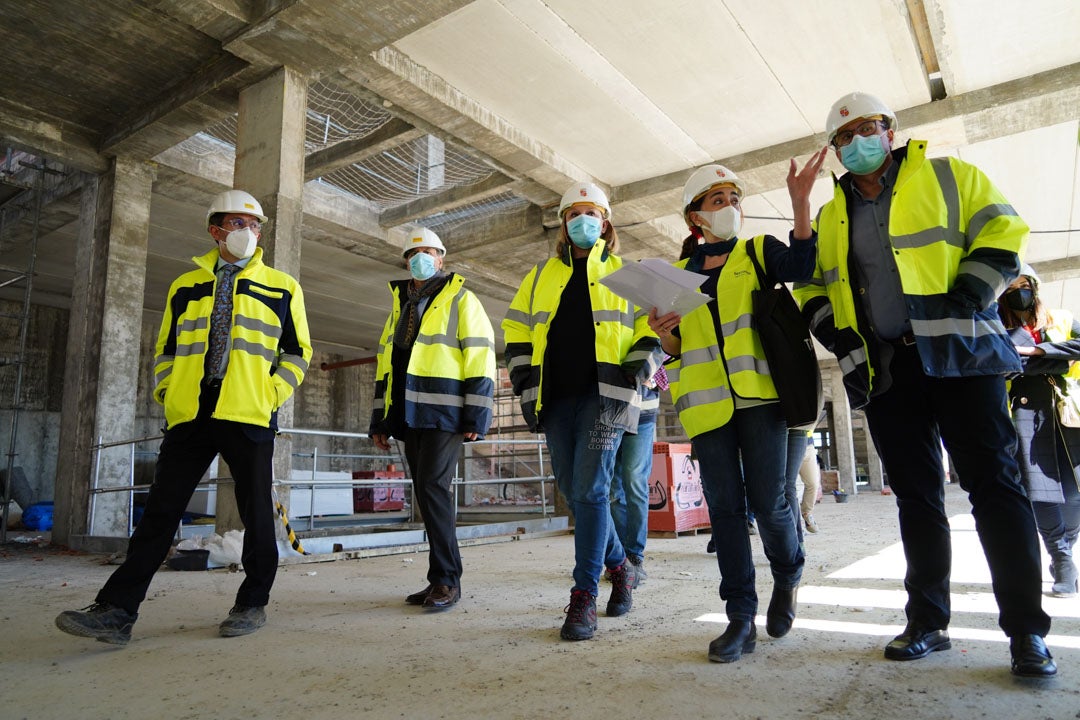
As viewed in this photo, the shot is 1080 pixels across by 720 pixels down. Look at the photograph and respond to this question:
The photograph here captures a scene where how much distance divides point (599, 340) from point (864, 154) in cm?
117

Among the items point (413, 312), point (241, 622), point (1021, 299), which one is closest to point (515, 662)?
point (241, 622)

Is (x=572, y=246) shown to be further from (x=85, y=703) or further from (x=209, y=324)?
(x=85, y=703)

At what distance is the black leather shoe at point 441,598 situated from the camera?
3.26 m

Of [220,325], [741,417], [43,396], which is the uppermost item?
[43,396]

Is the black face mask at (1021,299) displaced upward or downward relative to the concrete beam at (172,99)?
downward

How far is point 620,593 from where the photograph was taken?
311cm

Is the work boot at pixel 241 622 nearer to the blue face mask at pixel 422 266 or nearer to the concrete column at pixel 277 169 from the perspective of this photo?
the blue face mask at pixel 422 266

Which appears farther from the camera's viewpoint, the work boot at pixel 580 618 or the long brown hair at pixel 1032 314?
the long brown hair at pixel 1032 314

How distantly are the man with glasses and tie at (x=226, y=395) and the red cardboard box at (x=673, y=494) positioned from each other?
4.60m

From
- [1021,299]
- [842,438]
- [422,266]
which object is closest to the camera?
[1021,299]

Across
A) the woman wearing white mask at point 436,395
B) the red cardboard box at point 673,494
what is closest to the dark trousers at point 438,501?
the woman wearing white mask at point 436,395

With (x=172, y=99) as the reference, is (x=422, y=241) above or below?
below

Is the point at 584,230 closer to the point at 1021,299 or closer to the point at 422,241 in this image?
the point at 422,241

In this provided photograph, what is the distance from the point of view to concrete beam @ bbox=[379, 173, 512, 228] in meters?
9.48
